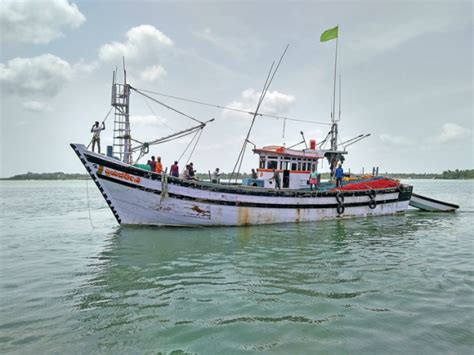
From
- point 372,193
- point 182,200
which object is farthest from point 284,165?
point 182,200

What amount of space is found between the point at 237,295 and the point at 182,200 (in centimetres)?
847

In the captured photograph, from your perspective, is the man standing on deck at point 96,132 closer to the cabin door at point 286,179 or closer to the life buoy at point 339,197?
the cabin door at point 286,179

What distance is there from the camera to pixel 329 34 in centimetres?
2075

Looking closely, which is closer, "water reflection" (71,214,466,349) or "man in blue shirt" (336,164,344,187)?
"water reflection" (71,214,466,349)

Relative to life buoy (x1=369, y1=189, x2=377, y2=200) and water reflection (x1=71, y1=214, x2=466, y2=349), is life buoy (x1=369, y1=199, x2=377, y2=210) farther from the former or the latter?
water reflection (x1=71, y1=214, x2=466, y2=349)

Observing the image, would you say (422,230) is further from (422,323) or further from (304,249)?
(422,323)

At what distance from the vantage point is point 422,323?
5.59 meters

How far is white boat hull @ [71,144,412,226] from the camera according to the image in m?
14.3

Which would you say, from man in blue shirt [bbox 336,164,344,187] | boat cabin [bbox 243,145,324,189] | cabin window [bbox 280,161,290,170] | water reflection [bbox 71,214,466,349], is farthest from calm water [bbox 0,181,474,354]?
man in blue shirt [bbox 336,164,344,187]

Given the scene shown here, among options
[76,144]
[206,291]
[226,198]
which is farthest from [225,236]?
[76,144]

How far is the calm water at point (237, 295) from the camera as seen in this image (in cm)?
500

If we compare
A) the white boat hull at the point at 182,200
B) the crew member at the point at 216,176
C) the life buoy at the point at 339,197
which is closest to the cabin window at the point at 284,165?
the white boat hull at the point at 182,200

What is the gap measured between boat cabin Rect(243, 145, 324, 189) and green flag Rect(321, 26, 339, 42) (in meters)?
7.37

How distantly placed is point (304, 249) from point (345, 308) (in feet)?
16.9
